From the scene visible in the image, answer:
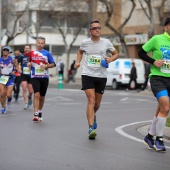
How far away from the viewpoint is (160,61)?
364 inches

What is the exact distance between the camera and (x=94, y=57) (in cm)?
1093

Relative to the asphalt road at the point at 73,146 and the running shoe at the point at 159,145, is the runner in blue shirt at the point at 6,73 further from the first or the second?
the running shoe at the point at 159,145

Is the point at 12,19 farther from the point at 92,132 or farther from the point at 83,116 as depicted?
the point at 92,132

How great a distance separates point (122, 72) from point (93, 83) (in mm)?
24735

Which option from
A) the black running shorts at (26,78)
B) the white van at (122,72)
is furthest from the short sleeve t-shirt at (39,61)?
the white van at (122,72)

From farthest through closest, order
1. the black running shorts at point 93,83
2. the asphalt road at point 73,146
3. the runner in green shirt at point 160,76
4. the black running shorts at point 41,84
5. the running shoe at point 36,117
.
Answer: the black running shorts at point 41,84, the running shoe at point 36,117, the black running shorts at point 93,83, the runner in green shirt at point 160,76, the asphalt road at point 73,146

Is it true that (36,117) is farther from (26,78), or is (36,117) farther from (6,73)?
(26,78)

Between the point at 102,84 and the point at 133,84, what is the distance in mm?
23555


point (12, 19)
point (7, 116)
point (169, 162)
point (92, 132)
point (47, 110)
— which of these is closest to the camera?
point (169, 162)

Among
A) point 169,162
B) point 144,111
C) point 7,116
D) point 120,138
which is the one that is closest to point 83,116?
point 7,116

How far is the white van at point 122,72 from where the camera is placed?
3550cm

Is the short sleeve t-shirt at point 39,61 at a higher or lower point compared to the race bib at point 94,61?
lower

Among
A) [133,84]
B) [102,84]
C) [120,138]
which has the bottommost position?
[133,84]

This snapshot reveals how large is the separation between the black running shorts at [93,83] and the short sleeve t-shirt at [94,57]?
2.6 inches
